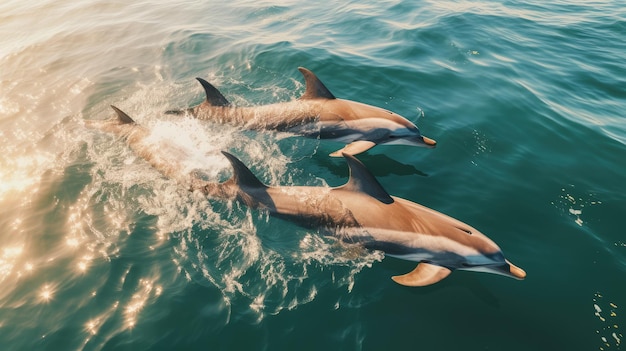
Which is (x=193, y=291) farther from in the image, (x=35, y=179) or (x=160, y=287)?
(x=35, y=179)

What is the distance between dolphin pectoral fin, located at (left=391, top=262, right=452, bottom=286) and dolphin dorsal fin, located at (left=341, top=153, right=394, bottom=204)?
112 centimetres

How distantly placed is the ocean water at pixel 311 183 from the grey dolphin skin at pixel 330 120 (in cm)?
37

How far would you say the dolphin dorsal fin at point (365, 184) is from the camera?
5.56 m

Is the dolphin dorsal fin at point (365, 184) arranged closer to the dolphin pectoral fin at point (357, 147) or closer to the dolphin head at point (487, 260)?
the dolphin head at point (487, 260)

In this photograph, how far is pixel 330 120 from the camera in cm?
835

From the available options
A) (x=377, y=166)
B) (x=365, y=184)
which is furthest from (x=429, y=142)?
(x=365, y=184)

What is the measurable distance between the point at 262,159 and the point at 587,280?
6.30m

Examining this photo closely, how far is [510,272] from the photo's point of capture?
5.30 m

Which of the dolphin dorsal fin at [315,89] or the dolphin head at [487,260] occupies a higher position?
the dolphin dorsal fin at [315,89]

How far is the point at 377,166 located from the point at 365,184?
261 cm

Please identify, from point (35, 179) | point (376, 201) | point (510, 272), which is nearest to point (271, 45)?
point (35, 179)

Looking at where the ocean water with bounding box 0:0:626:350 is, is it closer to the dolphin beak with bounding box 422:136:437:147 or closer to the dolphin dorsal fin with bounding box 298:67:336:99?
the dolphin beak with bounding box 422:136:437:147

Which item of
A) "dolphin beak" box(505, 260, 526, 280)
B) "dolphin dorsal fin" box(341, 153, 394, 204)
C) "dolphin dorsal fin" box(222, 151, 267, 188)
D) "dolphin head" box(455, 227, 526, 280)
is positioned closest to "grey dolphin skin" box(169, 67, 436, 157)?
"dolphin dorsal fin" box(341, 153, 394, 204)

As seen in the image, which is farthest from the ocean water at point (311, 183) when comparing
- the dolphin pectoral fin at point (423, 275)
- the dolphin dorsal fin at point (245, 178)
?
the dolphin dorsal fin at point (245, 178)
